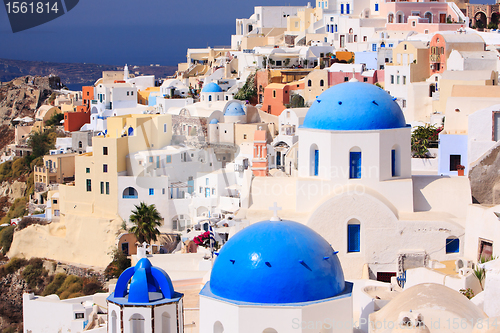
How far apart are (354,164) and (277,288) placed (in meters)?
7.84

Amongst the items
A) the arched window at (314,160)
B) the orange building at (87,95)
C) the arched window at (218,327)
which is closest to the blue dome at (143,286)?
the arched window at (218,327)

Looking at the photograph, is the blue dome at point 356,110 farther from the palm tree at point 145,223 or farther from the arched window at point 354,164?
the palm tree at point 145,223

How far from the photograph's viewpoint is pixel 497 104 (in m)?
23.4

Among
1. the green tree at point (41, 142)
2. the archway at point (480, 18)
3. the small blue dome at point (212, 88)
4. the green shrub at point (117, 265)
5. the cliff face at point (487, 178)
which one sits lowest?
the green shrub at point (117, 265)

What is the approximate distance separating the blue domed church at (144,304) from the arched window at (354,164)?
7.47 metres

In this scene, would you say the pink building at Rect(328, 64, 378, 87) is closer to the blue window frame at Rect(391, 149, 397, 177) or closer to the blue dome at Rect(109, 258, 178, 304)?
the blue window frame at Rect(391, 149, 397, 177)

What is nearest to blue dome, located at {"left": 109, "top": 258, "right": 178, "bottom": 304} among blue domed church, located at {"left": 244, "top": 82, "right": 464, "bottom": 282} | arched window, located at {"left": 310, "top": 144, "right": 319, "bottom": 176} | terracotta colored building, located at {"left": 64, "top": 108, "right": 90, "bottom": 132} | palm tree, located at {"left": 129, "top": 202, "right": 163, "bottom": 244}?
blue domed church, located at {"left": 244, "top": 82, "right": 464, "bottom": 282}

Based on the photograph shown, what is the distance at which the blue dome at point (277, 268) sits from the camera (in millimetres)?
11039

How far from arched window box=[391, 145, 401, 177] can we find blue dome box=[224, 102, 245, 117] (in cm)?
2359

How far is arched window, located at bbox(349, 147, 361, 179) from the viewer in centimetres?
1814

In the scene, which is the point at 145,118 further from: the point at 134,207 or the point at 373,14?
the point at 373,14

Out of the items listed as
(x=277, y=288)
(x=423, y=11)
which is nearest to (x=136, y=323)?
(x=277, y=288)

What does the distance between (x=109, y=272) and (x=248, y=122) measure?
46.3 ft

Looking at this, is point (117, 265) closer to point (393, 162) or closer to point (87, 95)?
point (393, 162)
